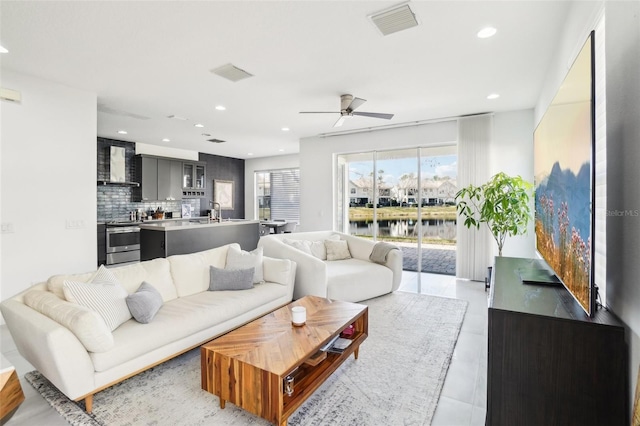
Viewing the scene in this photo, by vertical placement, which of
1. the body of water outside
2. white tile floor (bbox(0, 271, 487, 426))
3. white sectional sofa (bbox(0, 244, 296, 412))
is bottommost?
white tile floor (bbox(0, 271, 487, 426))

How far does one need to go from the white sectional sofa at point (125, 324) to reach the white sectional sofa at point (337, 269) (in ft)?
1.66

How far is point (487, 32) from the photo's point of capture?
8.86 feet

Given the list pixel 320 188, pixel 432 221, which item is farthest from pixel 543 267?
pixel 320 188

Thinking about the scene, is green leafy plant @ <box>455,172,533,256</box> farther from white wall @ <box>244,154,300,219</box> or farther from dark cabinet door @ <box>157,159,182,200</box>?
dark cabinet door @ <box>157,159,182,200</box>

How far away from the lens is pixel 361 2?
230cm

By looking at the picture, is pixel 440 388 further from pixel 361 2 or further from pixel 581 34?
pixel 361 2

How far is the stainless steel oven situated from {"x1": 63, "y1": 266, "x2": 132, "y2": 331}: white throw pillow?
488cm

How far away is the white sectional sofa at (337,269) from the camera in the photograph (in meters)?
3.84

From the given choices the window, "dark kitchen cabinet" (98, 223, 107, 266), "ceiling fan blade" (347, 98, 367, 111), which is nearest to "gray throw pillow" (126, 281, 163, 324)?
"ceiling fan blade" (347, 98, 367, 111)

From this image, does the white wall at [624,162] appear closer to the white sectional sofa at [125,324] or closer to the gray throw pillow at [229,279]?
the white sectional sofa at [125,324]

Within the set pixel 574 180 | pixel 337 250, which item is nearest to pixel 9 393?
pixel 574 180

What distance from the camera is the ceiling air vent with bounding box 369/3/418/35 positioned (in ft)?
7.82

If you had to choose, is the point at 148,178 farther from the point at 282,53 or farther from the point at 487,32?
the point at 487,32

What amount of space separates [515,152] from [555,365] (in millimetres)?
4501
